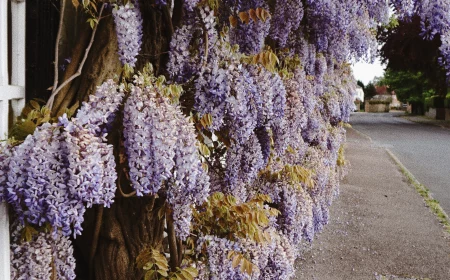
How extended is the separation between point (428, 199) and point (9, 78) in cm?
810

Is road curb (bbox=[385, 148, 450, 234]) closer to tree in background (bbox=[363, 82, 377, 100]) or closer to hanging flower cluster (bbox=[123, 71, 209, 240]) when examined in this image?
hanging flower cluster (bbox=[123, 71, 209, 240])

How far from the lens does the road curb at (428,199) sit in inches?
283

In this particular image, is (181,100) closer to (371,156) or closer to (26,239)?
(26,239)

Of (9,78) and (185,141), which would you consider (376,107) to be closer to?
(185,141)

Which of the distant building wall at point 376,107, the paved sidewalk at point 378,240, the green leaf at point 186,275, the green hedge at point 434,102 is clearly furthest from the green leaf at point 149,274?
the distant building wall at point 376,107

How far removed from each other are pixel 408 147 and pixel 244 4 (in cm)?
1544

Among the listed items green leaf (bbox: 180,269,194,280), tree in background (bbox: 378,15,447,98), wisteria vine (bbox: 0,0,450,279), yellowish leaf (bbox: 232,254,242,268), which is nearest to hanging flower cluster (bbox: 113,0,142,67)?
wisteria vine (bbox: 0,0,450,279)

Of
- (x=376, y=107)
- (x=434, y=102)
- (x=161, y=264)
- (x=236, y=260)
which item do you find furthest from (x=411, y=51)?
(x=376, y=107)

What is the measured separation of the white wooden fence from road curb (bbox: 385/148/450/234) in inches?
245

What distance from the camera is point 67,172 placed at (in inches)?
60.5

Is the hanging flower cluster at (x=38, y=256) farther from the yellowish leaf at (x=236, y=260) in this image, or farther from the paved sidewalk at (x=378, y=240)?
the paved sidewalk at (x=378, y=240)

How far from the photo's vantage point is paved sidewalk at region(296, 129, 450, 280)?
5.11m

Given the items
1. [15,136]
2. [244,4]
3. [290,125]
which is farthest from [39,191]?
[290,125]

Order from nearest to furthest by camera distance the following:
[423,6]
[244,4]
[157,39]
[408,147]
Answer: [157,39] → [244,4] → [423,6] → [408,147]
